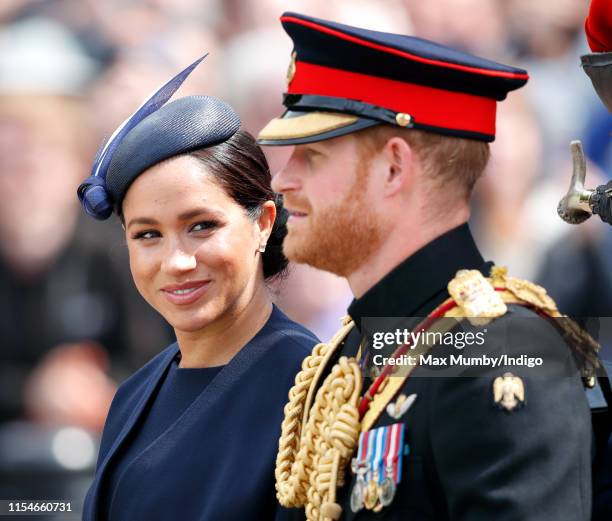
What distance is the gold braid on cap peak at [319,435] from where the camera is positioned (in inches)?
90.2

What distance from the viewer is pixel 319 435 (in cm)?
243

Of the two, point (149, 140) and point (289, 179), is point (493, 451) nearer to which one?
point (289, 179)

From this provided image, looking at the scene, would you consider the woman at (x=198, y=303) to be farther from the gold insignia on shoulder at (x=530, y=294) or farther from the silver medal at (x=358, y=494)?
the gold insignia on shoulder at (x=530, y=294)

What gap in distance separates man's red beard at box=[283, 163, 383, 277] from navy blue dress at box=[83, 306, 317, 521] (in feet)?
2.11

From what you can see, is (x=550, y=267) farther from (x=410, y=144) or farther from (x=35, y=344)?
(x=410, y=144)

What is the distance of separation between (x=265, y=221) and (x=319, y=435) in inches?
33.0

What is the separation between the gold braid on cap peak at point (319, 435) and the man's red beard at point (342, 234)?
24 centimetres

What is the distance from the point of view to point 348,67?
7.78 feet

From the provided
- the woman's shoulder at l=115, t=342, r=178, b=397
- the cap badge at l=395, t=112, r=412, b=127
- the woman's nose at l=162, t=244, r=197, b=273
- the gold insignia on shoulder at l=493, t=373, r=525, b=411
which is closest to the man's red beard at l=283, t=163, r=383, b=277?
the cap badge at l=395, t=112, r=412, b=127

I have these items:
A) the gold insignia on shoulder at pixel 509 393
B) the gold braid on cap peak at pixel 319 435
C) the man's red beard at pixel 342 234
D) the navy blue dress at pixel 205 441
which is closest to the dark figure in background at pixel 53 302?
the navy blue dress at pixel 205 441

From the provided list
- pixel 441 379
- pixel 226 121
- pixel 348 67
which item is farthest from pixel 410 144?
pixel 226 121

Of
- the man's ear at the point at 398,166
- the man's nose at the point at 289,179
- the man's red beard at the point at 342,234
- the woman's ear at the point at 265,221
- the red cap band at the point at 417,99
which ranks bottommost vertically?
the man's red beard at the point at 342,234

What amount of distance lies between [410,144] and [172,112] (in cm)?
94

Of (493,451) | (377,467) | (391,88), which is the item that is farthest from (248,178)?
(493,451)
